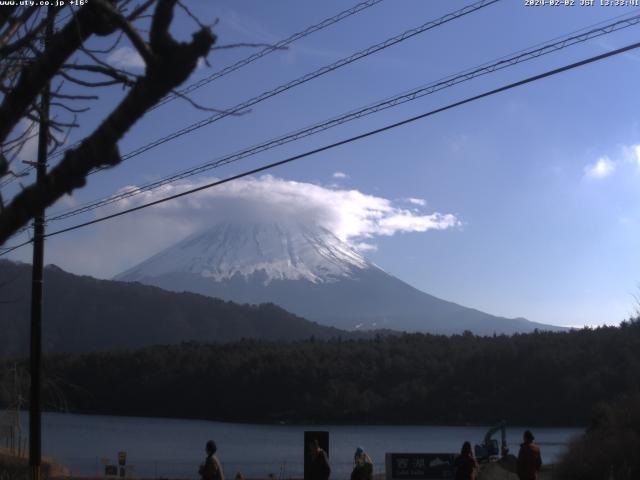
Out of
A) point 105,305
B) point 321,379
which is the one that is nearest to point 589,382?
point 321,379

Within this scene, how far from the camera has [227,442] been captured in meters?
63.9

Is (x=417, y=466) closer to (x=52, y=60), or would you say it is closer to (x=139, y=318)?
(x=52, y=60)

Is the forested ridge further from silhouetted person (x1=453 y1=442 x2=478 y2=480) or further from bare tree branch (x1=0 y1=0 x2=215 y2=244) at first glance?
bare tree branch (x1=0 y1=0 x2=215 y2=244)

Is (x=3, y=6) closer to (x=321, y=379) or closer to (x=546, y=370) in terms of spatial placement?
(x=546, y=370)

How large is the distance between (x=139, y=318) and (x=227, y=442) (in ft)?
297

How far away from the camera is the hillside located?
466ft

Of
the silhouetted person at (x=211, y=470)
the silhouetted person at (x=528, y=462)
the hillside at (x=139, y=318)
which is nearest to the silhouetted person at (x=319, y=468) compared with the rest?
the silhouetted person at (x=211, y=470)

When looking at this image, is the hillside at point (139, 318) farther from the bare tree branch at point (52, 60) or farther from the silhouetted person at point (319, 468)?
the bare tree branch at point (52, 60)

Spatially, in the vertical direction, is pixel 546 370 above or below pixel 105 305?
below

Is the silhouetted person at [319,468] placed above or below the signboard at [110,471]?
above

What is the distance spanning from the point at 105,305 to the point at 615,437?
139 m

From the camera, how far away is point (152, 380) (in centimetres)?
9250

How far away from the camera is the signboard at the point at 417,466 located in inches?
795

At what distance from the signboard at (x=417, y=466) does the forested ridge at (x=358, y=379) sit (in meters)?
42.6
